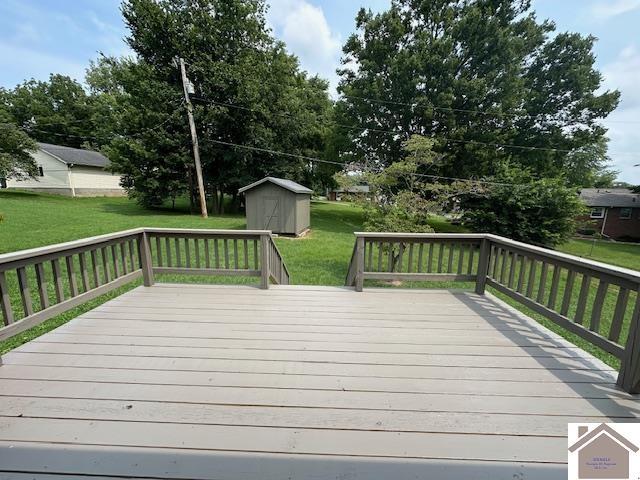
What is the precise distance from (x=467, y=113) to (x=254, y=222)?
11.9m

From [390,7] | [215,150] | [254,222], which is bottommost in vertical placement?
[254,222]

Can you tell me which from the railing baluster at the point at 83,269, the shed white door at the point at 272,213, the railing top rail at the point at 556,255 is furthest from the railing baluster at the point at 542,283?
the shed white door at the point at 272,213

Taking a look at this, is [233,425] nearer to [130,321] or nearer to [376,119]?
[130,321]

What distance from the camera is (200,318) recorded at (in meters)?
2.75

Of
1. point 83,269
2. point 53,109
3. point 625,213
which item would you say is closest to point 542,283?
point 83,269

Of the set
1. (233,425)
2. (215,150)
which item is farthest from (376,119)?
(233,425)

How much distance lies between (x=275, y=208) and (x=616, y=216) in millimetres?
24650

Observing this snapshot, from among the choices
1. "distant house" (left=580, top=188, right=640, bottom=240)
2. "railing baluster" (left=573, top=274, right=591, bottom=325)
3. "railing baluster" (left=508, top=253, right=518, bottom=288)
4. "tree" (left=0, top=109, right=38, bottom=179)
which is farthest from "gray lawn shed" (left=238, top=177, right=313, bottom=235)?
"distant house" (left=580, top=188, right=640, bottom=240)

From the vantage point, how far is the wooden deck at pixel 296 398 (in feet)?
4.30

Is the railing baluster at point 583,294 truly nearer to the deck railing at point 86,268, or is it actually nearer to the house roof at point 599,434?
the house roof at point 599,434

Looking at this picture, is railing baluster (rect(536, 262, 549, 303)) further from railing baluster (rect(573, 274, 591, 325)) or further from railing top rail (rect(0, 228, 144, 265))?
railing top rail (rect(0, 228, 144, 265))

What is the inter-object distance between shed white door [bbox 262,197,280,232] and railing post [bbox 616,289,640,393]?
Answer: 9591mm

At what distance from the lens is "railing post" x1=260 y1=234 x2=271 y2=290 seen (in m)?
3.50

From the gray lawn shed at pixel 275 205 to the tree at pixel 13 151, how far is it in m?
17.6
